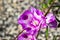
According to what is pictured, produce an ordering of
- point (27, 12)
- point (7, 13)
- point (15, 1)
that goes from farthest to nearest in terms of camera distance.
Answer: point (15, 1) < point (7, 13) < point (27, 12)

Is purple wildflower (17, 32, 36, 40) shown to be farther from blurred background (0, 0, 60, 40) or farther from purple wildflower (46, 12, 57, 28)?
blurred background (0, 0, 60, 40)

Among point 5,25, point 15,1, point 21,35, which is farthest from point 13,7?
point 21,35

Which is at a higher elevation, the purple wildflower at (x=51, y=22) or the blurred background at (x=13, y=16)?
the purple wildflower at (x=51, y=22)

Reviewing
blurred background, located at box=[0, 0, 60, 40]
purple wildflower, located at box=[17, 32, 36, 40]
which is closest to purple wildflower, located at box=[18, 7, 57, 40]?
purple wildflower, located at box=[17, 32, 36, 40]

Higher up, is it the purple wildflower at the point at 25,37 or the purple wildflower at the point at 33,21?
the purple wildflower at the point at 33,21

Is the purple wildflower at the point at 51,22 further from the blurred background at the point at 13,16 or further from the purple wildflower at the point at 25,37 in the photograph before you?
the blurred background at the point at 13,16

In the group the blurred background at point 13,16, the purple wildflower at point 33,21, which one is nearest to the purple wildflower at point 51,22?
the purple wildflower at point 33,21

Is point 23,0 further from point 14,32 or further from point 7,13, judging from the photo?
point 14,32

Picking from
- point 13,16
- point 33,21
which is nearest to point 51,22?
point 33,21

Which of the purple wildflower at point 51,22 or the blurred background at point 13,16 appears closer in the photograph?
the purple wildflower at point 51,22

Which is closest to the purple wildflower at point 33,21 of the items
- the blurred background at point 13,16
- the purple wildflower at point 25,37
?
the purple wildflower at point 25,37

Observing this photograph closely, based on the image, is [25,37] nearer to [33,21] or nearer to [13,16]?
[33,21]
